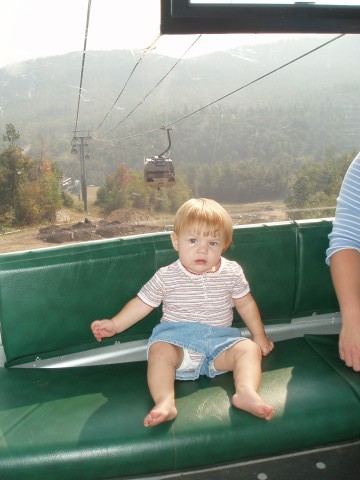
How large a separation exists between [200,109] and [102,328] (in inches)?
150

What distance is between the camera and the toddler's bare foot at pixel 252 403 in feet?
4.15

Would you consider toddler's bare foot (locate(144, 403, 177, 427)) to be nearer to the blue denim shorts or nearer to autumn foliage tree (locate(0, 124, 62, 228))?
the blue denim shorts

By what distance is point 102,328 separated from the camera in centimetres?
A: 158

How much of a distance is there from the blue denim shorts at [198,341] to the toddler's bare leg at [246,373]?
0.02m

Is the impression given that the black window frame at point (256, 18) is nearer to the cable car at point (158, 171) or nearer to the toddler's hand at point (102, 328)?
the toddler's hand at point (102, 328)

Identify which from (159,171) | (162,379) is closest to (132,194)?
(159,171)

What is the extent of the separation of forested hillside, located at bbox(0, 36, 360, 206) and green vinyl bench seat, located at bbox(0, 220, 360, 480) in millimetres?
2300

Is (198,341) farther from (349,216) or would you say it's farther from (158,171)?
(158,171)

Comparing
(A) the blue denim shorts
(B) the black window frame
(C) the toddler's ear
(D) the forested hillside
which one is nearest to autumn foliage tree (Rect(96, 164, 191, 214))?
(D) the forested hillside

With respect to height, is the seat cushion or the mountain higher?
the mountain

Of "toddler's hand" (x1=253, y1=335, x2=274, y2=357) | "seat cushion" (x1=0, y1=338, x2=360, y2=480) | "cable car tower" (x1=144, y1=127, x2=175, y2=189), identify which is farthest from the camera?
"cable car tower" (x1=144, y1=127, x2=175, y2=189)

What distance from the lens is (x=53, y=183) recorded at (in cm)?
580

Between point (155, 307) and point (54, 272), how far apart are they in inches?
15.3

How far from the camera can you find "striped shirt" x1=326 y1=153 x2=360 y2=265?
153 cm
